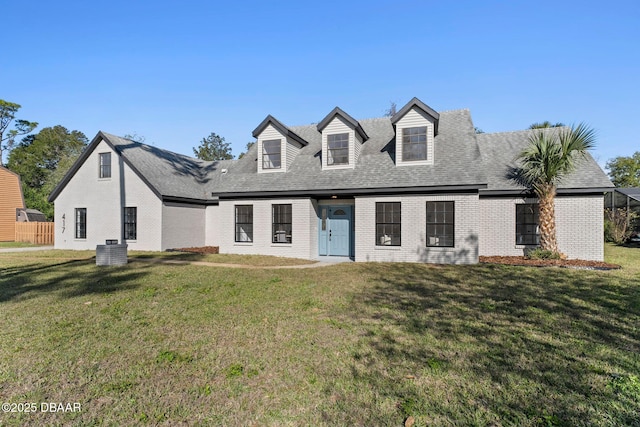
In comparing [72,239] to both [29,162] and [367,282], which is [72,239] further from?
[29,162]

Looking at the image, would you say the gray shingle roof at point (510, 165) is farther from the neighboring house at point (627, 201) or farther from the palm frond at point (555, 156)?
the neighboring house at point (627, 201)

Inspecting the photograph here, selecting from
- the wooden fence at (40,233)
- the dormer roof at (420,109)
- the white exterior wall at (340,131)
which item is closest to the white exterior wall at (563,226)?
the dormer roof at (420,109)

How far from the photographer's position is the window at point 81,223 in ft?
65.2

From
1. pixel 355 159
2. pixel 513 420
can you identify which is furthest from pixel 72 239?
Result: pixel 513 420

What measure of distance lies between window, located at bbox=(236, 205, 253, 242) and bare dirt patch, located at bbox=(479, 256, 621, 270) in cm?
1056

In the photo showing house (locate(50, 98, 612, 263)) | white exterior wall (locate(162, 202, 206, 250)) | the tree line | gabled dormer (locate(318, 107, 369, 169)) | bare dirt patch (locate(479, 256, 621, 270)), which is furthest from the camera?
the tree line

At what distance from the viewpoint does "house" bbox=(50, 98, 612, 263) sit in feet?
44.2

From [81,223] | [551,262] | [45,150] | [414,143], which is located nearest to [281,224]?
[414,143]

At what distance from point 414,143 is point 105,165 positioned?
17.2m

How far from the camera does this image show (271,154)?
16.9m

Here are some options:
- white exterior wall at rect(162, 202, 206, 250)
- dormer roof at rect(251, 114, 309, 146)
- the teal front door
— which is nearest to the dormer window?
white exterior wall at rect(162, 202, 206, 250)

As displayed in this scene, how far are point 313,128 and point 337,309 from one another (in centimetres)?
1406

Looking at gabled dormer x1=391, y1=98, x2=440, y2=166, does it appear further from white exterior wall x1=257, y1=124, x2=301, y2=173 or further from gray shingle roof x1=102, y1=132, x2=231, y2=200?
gray shingle roof x1=102, y1=132, x2=231, y2=200

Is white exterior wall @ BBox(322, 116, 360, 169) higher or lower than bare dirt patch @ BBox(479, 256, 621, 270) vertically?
higher
